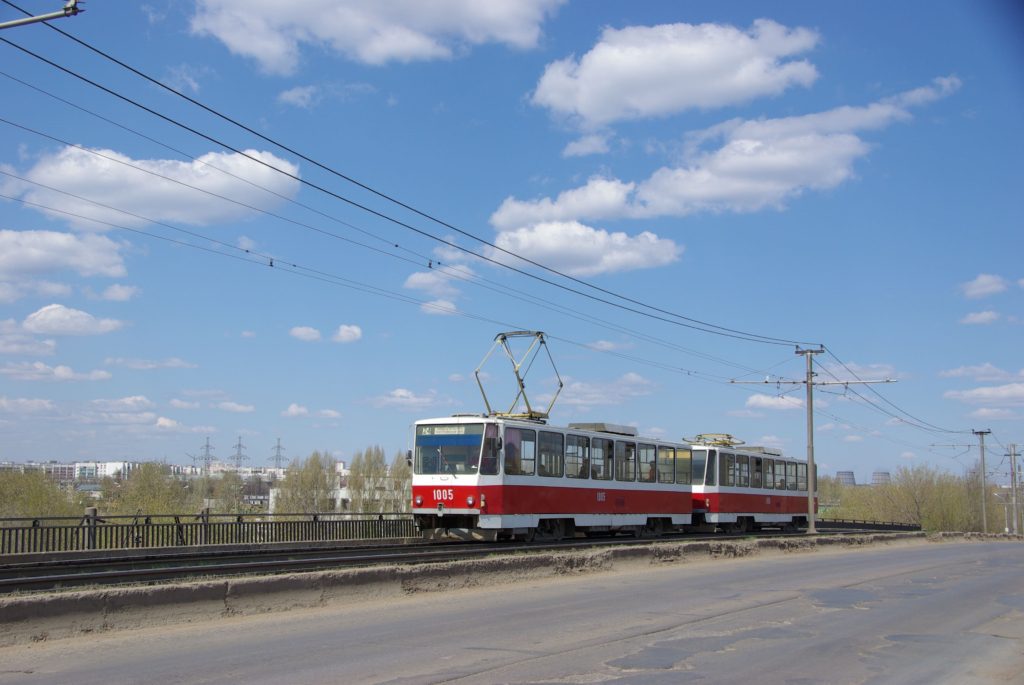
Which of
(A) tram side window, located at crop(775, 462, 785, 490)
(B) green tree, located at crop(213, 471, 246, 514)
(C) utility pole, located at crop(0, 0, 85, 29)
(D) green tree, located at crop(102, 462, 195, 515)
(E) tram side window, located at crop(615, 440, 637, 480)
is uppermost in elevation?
(C) utility pole, located at crop(0, 0, 85, 29)

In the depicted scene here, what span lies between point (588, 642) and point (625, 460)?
20273 millimetres

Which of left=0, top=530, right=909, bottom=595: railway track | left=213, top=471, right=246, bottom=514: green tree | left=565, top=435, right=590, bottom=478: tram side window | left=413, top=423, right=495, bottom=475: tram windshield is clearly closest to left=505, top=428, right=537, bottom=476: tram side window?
left=413, top=423, right=495, bottom=475: tram windshield

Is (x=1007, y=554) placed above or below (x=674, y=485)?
below

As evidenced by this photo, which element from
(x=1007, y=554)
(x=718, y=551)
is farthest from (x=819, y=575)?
(x=1007, y=554)

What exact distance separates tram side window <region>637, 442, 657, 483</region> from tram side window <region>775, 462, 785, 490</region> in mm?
12020

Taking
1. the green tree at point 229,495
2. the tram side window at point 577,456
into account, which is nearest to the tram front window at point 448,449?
the tram side window at point 577,456

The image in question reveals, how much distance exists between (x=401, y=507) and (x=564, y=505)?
61.9 metres

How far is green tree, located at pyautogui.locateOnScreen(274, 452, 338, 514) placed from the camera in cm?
8981

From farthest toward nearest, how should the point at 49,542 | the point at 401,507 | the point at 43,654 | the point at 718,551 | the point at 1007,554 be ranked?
the point at 401,507 < the point at 1007,554 < the point at 718,551 < the point at 49,542 < the point at 43,654

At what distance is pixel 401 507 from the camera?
288 feet

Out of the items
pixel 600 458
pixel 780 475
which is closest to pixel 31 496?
pixel 600 458

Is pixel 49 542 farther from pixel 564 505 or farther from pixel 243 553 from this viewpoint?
pixel 564 505

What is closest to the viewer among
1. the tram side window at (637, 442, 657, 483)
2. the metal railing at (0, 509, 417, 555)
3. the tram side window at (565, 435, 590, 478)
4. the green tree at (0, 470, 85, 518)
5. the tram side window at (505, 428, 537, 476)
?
the metal railing at (0, 509, 417, 555)

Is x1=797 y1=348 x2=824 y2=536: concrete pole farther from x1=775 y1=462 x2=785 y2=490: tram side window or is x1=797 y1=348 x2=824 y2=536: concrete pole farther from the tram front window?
the tram front window
